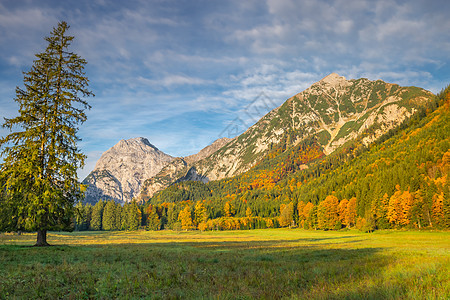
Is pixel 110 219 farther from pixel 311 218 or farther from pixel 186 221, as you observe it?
pixel 311 218

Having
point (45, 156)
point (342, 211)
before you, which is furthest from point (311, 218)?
point (45, 156)

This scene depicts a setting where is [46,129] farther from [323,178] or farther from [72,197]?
[323,178]

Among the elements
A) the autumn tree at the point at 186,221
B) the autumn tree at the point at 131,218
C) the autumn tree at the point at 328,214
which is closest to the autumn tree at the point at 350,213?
the autumn tree at the point at 328,214

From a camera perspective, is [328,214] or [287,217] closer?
[328,214]

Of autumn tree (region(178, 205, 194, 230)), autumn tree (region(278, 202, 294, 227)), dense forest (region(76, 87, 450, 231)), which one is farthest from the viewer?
autumn tree (region(178, 205, 194, 230))

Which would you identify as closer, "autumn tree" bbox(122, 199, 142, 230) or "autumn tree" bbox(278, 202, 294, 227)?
"autumn tree" bbox(278, 202, 294, 227)

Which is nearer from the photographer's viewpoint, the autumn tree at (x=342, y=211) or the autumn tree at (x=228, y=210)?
the autumn tree at (x=342, y=211)

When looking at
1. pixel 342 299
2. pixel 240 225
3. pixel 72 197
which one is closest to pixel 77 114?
pixel 72 197

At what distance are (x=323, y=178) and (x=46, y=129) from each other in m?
173

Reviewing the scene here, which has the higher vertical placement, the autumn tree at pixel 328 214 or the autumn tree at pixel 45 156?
the autumn tree at pixel 45 156

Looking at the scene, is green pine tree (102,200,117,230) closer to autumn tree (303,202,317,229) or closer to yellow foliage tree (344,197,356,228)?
autumn tree (303,202,317,229)

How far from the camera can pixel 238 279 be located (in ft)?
27.9

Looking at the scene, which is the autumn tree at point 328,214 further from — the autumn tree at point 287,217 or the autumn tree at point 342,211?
the autumn tree at point 287,217

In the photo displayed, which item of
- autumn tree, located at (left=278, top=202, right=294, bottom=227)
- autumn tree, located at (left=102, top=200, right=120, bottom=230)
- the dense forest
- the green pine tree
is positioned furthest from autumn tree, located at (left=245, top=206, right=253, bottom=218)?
the green pine tree
